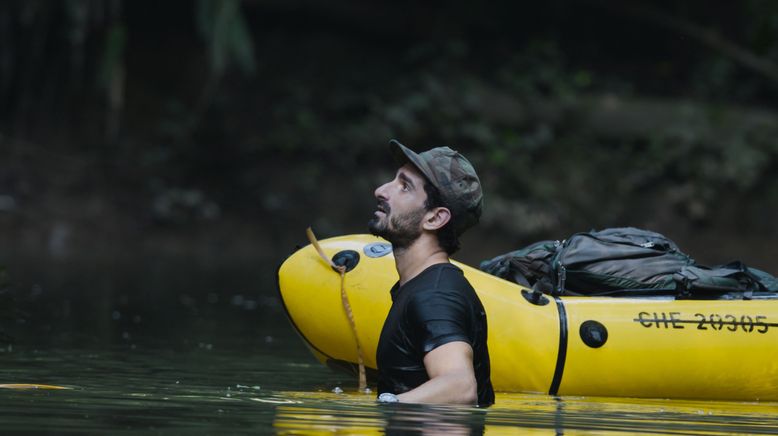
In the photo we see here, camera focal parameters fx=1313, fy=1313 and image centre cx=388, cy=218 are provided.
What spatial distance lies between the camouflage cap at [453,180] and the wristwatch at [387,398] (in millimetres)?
555

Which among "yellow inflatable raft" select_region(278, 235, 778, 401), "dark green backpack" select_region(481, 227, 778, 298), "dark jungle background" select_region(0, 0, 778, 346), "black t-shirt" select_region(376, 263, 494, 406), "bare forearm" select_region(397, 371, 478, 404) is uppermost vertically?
"dark jungle background" select_region(0, 0, 778, 346)

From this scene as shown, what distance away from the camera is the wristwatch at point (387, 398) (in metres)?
4.06

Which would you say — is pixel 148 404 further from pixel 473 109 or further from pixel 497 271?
pixel 473 109

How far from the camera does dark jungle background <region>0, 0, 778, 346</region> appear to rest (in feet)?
45.9

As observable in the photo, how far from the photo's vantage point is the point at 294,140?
15.0 meters

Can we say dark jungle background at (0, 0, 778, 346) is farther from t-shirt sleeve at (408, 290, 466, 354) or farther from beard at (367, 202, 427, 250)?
t-shirt sleeve at (408, 290, 466, 354)

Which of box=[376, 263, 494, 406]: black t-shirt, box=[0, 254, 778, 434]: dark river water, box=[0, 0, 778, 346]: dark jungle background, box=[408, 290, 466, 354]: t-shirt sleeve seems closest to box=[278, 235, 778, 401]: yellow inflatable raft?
A: box=[0, 254, 778, 434]: dark river water

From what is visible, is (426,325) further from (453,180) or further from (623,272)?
(623,272)

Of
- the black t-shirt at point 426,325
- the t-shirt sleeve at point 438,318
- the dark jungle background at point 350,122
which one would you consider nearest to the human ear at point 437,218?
the black t-shirt at point 426,325

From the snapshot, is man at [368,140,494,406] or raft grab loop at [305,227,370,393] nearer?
man at [368,140,494,406]

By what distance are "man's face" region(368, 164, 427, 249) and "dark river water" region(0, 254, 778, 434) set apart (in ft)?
1.76

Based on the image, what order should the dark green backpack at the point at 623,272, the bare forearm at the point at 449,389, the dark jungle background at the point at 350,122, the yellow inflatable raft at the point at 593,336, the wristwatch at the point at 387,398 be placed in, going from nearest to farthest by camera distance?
the bare forearm at the point at 449,389 < the wristwatch at the point at 387,398 < the yellow inflatable raft at the point at 593,336 < the dark green backpack at the point at 623,272 < the dark jungle background at the point at 350,122

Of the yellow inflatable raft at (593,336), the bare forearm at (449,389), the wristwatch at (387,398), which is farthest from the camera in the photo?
the yellow inflatable raft at (593,336)

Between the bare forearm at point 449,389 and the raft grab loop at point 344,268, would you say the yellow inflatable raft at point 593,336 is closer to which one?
the raft grab loop at point 344,268
